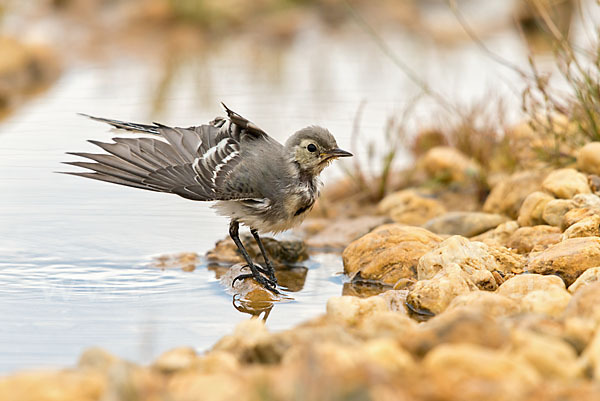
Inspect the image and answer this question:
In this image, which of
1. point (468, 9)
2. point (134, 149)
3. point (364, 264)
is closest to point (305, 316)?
A: point (364, 264)

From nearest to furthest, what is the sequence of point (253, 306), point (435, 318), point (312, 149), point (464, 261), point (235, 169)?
point (435, 318) → point (464, 261) → point (253, 306) → point (235, 169) → point (312, 149)

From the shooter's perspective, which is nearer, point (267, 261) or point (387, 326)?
point (387, 326)

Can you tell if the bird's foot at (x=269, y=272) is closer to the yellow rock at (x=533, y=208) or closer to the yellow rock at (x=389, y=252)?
the yellow rock at (x=389, y=252)

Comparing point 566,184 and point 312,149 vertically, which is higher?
point 312,149

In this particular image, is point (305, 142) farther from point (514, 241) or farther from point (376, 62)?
point (376, 62)

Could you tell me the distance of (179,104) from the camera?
488 inches

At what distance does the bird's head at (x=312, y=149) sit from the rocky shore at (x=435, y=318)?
73 centimetres

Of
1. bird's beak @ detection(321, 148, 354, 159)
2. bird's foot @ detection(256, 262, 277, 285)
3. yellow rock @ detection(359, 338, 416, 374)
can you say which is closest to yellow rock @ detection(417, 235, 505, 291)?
bird's beak @ detection(321, 148, 354, 159)

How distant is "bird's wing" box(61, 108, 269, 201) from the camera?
626cm

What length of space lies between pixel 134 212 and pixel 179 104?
443cm

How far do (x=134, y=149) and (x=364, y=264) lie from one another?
1.95 meters

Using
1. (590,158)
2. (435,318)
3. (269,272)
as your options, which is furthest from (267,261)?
(590,158)

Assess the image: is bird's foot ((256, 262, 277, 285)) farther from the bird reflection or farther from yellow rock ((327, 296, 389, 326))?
yellow rock ((327, 296, 389, 326))

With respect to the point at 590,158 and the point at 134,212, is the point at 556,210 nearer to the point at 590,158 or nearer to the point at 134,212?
the point at 590,158
